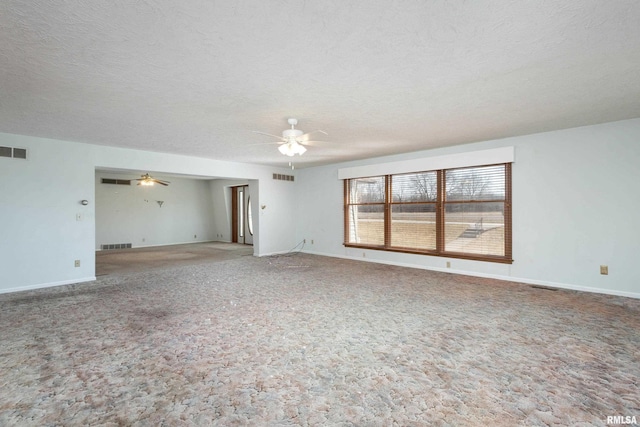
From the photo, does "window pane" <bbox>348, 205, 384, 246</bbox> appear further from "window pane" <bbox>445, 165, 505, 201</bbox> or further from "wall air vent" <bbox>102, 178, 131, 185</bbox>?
"wall air vent" <bbox>102, 178, 131, 185</bbox>

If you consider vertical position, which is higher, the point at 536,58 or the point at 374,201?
the point at 536,58

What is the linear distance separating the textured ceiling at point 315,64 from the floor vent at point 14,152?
0.42m

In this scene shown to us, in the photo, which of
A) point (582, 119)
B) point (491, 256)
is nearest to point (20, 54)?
point (582, 119)

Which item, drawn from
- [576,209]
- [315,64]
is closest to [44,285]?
[315,64]

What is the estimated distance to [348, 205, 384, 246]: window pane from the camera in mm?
7367

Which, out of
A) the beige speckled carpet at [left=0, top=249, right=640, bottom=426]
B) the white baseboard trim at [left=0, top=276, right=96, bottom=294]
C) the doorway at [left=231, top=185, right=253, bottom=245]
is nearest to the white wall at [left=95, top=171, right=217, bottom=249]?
the doorway at [left=231, top=185, right=253, bottom=245]

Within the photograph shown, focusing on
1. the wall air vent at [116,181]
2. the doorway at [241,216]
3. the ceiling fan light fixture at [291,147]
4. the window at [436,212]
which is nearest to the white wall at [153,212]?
the wall air vent at [116,181]

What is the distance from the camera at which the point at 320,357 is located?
104 inches

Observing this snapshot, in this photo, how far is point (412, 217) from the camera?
6734mm

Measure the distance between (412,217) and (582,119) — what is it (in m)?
3.29

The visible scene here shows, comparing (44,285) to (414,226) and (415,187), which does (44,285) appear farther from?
(415,187)

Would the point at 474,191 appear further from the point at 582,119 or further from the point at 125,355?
the point at 125,355

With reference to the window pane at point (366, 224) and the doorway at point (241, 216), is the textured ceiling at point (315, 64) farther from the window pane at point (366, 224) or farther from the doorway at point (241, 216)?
the doorway at point (241, 216)

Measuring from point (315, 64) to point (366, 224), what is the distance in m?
5.43
